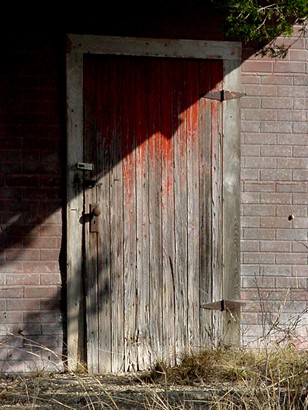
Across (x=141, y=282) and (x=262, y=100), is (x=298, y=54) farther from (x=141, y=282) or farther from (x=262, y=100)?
(x=141, y=282)

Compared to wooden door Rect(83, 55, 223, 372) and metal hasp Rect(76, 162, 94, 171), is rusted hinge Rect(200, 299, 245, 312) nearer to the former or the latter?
wooden door Rect(83, 55, 223, 372)

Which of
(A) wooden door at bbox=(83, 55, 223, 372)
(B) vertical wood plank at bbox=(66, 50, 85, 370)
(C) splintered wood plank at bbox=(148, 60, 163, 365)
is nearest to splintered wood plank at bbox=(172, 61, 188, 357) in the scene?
(A) wooden door at bbox=(83, 55, 223, 372)

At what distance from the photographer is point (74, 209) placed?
253 inches

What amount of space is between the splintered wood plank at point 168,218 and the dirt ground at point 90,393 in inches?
20.6

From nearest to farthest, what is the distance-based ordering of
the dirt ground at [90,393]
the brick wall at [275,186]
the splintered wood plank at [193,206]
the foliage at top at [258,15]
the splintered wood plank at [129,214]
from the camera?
the dirt ground at [90,393], the foliage at top at [258,15], the splintered wood plank at [129,214], the splintered wood plank at [193,206], the brick wall at [275,186]

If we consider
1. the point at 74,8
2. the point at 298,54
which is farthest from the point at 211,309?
the point at 74,8

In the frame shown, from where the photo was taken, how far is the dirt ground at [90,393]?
5012 millimetres

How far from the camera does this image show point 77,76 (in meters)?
6.41

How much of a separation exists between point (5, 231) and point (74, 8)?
185 centimetres

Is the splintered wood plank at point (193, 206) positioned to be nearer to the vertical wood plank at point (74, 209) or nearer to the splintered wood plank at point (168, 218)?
the splintered wood plank at point (168, 218)

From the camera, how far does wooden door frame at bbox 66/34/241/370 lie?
640cm

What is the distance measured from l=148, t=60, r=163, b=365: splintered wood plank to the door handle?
0.43 m

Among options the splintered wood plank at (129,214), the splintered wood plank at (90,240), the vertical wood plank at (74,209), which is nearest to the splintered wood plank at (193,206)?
the splintered wood plank at (129,214)

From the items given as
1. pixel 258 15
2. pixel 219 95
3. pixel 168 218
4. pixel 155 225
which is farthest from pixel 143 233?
pixel 258 15
